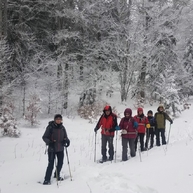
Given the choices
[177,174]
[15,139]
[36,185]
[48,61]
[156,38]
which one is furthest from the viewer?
[156,38]

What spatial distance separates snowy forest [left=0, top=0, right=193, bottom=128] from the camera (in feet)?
63.4

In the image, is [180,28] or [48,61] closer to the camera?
[48,61]

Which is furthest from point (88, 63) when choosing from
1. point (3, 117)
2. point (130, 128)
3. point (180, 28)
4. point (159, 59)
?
point (130, 128)

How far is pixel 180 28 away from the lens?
23031mm

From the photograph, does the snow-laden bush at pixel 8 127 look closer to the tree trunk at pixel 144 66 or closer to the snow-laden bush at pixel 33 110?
the snow-laden bush at pixel 33 110

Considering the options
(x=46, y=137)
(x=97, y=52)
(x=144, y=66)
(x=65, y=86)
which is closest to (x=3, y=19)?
(x=65, y=86)

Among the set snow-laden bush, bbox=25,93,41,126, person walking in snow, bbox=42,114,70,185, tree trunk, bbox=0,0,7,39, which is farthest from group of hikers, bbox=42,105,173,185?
tree trunk, bbox=0,0,7,39

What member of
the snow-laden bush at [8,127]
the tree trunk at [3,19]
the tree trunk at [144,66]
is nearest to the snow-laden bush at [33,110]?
the snow-laden bush at [8,127]

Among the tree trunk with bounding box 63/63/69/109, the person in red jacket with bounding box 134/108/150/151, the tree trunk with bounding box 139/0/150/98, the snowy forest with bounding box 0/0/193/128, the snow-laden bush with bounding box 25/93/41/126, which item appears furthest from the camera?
the tree trunk with bounding box 139/0/150/98

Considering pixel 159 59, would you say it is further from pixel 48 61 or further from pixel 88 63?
pixel 48 61

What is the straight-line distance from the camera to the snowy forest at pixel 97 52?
19312 millimetres

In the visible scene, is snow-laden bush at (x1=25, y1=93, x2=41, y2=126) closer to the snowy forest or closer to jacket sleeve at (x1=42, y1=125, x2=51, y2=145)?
the snowy forest

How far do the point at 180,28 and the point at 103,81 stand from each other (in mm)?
8432

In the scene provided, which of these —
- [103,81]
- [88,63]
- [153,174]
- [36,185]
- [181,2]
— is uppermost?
[181,2]
